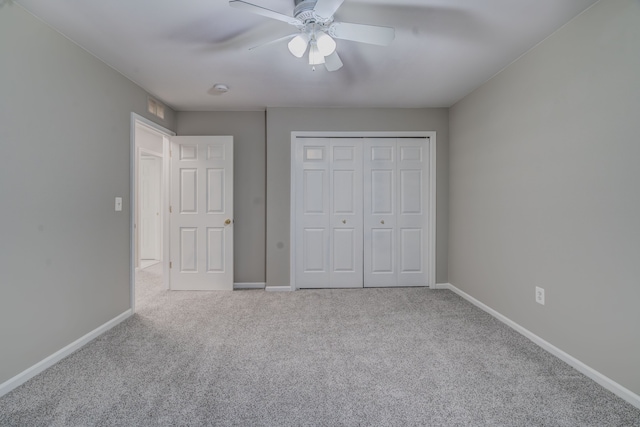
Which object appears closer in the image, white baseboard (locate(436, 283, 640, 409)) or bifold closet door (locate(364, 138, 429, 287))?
white baseboard (locate(436, 283, 640, 409))

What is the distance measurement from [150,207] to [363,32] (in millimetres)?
5203

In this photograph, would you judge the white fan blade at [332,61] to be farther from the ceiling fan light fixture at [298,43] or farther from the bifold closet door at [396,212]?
the bifold closet door at [396,212]

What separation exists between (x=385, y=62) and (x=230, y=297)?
10.0 feet

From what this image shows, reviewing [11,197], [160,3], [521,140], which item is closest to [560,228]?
[521,140]

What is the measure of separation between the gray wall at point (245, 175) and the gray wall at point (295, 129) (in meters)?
0.20

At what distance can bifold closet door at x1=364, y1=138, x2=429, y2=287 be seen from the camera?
383 centimetres

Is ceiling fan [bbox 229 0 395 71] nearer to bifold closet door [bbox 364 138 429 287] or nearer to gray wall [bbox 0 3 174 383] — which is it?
gray wall [bbox 0 3 174 383]

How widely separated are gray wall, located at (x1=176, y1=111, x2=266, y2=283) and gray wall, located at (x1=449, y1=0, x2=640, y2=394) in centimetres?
268

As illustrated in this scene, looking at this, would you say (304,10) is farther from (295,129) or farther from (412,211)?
(412,211)

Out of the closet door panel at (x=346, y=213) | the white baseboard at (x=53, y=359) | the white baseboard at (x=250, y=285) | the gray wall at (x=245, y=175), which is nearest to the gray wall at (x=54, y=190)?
the white baseboard at (x=53, y=359)

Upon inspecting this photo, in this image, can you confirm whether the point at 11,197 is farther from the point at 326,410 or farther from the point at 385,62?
the point at 385,62

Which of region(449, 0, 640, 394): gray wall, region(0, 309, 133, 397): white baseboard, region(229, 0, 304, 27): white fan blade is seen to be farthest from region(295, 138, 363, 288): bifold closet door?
region(229, 0, 304, 27): white fan blade

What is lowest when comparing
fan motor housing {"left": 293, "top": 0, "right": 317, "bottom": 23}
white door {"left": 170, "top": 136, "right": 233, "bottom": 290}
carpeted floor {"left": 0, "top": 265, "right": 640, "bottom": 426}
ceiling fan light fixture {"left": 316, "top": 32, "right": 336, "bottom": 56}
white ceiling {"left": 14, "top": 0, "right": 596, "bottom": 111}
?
carpeted floor {"left": 0, "top": 265, "right": 640, "bottom": 426}

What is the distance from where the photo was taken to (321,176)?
12.5ft
